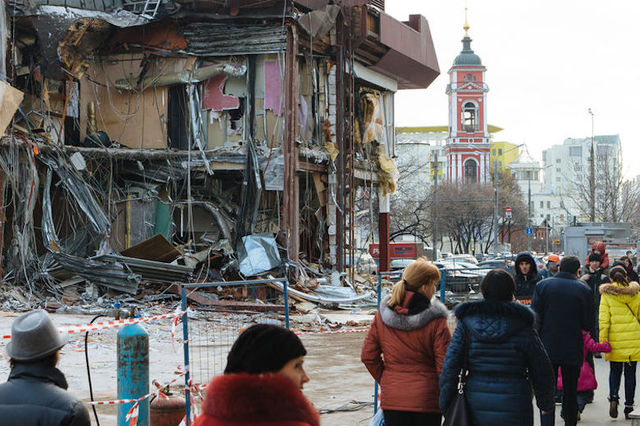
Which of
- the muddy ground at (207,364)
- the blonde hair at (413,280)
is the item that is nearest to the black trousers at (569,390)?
the muddy ground at (207,364)

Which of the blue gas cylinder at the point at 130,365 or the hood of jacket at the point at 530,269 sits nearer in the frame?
the blue gas cylinder at the point at 130,365

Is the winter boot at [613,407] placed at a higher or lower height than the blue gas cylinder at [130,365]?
lower

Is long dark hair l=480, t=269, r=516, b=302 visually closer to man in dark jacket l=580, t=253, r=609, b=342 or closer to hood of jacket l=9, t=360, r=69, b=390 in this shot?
hood of jacket l=9, t=360, r=69, b=390

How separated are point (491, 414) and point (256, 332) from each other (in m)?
3.01

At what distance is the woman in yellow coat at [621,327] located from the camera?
9.22m

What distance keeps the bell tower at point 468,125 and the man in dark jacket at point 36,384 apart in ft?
334

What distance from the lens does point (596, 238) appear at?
33.3 meters

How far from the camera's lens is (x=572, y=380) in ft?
26.6

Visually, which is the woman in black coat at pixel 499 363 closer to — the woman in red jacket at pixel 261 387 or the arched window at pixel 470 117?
the woman in red jacket at pixel 261 387

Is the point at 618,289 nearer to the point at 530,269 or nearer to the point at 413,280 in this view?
the point at 530,269

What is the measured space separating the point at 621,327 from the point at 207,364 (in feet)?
16.8

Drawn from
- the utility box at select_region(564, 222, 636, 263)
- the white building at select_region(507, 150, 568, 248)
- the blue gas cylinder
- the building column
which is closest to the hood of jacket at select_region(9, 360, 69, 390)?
Result: the blue gas cylinder

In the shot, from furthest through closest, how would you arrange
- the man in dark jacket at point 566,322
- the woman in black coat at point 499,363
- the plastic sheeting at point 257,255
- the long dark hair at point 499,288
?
the plastic sheeting at point 257,255 < the man in dark jacket at point 566,322 < the long dark hair at point 499,288 < the woman in black coat at point 499,363

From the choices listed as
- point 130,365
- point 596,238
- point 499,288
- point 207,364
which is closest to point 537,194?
point 596,238
